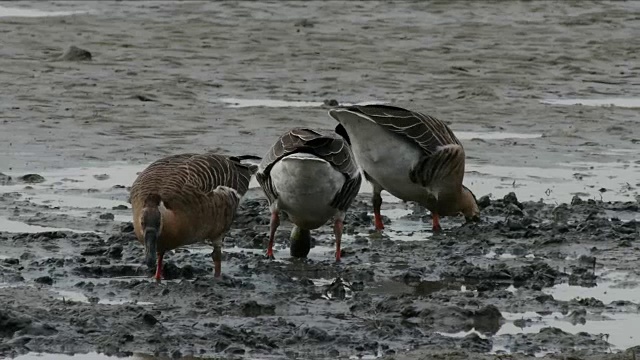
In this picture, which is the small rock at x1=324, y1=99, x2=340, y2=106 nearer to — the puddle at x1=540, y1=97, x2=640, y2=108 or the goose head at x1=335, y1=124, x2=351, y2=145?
the puddle at x1=540, y1=97, x2=640, y2=108

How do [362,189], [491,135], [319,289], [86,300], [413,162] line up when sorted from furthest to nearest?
[491,135], [362,189], [413,162], [319,289], [86,300]

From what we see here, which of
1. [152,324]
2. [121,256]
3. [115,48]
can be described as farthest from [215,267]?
[115,48]

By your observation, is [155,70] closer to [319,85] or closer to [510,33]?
[319,85]

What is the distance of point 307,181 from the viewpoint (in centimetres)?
1055

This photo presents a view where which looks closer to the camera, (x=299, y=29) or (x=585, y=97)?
(x=585, y=97)

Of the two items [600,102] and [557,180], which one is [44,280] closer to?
[557,180]

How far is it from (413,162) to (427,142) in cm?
21

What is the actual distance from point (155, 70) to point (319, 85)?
7.41ft

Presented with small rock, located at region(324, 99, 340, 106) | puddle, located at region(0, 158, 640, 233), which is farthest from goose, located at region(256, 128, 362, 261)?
small rock, located at region(324, 99, 340, 106)

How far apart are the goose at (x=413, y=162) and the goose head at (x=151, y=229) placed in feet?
10.7

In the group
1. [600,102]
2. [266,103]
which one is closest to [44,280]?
[266,103]

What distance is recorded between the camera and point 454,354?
775 centimetres

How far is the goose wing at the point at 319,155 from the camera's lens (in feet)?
34.6

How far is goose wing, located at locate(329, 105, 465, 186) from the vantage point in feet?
39.4
